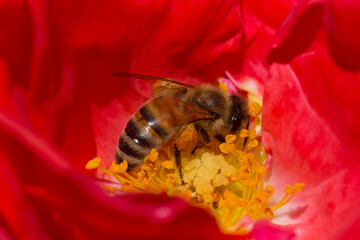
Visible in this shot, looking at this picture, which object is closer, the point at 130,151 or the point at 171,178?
the point at 130,151

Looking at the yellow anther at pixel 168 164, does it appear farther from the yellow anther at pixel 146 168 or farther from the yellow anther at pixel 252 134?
the yellow anther at pixel 252 134

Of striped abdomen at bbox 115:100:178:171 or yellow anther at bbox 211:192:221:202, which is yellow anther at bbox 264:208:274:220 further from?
striped abdomen at bbox 115:100:178:171

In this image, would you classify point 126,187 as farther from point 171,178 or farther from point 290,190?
point 290,190

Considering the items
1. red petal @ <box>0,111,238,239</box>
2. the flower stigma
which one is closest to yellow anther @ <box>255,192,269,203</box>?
the flower stigma

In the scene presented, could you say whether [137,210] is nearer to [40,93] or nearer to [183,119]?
[183,119]

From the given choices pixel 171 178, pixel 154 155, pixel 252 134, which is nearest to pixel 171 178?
pixel 171 178

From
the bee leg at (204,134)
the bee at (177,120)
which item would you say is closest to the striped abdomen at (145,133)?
the bee at (177,120)
